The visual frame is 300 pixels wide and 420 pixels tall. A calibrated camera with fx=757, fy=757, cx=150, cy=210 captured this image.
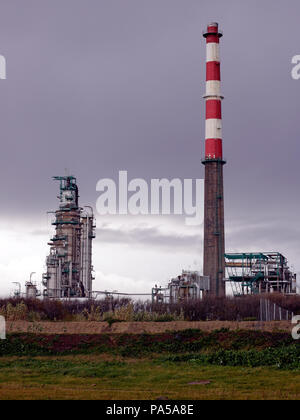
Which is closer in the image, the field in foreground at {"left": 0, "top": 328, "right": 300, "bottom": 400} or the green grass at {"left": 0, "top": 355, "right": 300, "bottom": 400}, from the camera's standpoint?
the green grass at {"left": 0, "top": 355, "right": 300, "bottom": 400}

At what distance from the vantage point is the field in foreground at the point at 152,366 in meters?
19.2

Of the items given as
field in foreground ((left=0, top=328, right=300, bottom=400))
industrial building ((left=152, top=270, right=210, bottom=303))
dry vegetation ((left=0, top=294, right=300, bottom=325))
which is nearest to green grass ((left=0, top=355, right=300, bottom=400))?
field in foreground ((left=0, top=328, right=300, bottom=400))

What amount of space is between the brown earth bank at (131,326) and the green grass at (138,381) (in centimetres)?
665

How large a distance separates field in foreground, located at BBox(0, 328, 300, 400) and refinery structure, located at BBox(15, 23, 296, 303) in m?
27.8

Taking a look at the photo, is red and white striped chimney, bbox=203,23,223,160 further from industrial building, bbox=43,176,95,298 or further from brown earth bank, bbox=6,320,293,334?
brown earth bank, bbox=6,320,293,334

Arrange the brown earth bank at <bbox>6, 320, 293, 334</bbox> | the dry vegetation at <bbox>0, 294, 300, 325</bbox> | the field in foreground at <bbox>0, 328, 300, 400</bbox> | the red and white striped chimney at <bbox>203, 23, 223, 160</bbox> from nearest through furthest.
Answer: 1. the field in foreground at <bbox>0, 328, 300, 400</bbox>
2. the brown earth bank at <bbox>6, 320, 293, 334</bbox>
3. the dry vegetation at <bbox>0, 294, 300, 325</bbox>
4. the red and white striped chimney at <bbox>203, 23, 223, 160</bbox>

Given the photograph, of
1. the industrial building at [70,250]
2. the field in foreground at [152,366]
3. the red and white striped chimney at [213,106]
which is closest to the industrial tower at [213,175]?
the red and white striped chimney at [213,106]

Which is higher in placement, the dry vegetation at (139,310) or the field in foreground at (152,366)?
the dry vegetation at (139,310)

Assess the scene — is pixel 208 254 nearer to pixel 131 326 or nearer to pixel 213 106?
pixel 213 106

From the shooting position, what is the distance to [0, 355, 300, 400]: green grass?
18406 mm

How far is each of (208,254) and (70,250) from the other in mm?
11974

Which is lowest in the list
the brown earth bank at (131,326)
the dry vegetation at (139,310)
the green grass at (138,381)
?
the green grass at (138,381)

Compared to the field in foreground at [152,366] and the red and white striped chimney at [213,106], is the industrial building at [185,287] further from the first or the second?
the field in foreground at [152,366]

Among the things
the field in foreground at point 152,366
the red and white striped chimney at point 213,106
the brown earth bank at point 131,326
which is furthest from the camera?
the red and white striped chimney at point 213,106
